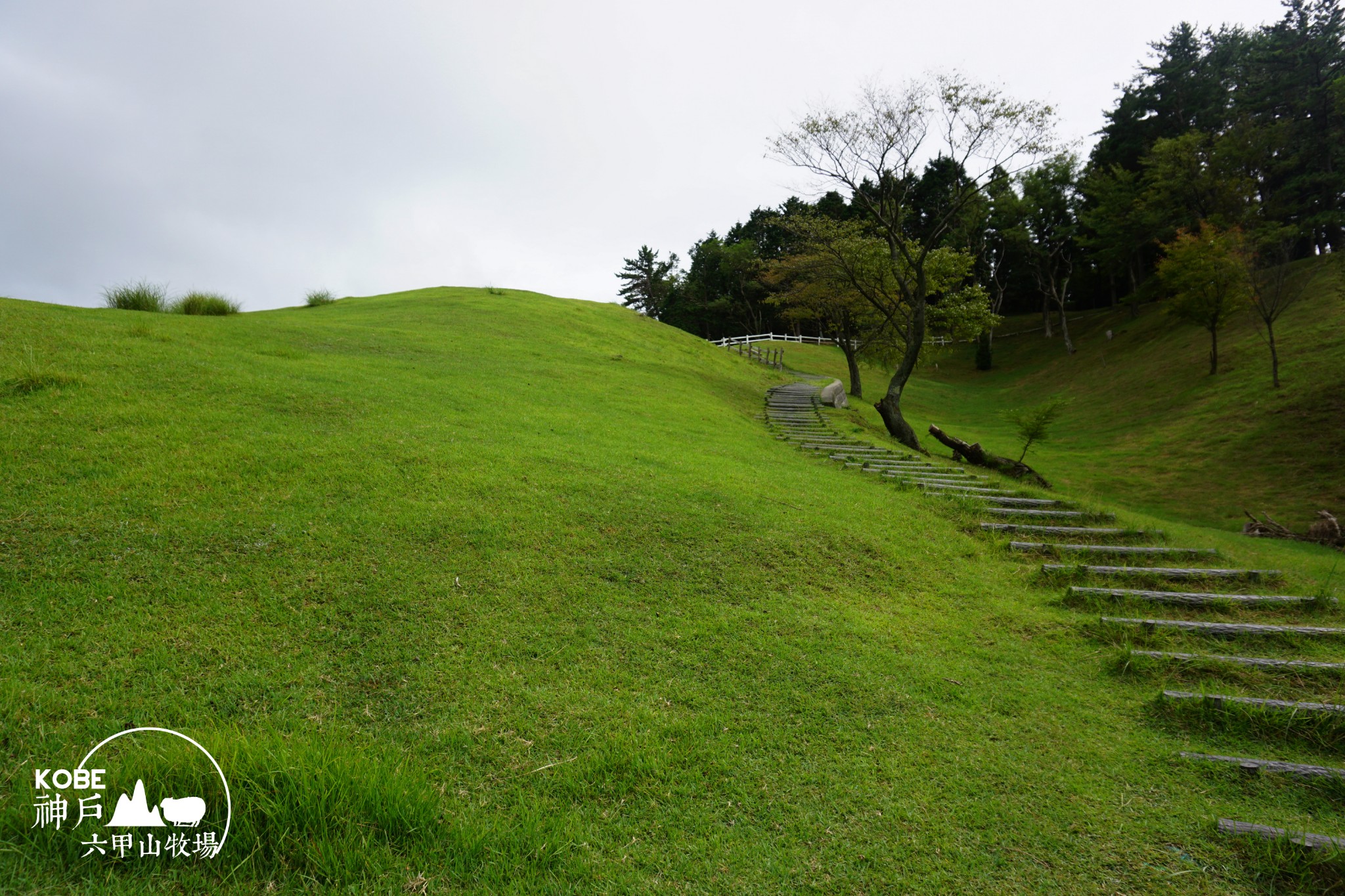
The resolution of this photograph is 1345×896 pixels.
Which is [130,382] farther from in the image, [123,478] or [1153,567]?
[1153,567]

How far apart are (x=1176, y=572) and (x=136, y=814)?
938 cm

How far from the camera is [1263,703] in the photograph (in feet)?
14.0

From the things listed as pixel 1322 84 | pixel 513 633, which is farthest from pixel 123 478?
pixel 1322 84

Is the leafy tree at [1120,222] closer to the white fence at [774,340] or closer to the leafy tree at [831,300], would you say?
the white fence at [774,340]

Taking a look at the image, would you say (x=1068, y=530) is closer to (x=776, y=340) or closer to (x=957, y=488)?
(x=957, y=488)

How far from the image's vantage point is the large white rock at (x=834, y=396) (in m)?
22.4

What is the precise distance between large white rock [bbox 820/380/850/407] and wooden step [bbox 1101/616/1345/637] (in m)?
16.8

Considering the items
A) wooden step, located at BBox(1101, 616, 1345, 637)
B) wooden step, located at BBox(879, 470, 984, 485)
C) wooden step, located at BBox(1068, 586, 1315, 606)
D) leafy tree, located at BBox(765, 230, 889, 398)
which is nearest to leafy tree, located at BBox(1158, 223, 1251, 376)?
leafy tree, located at BBox(765, 230, 889, 398)

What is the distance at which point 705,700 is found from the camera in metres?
4.05

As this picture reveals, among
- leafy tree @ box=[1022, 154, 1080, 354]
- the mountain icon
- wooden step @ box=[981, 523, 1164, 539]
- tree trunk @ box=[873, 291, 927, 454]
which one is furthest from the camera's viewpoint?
leafy tree @ box=[1022, 154, 1080, 354]

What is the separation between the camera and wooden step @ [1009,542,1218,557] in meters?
7.66

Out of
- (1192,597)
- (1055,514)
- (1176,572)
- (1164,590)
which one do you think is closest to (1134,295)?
(1055,514)

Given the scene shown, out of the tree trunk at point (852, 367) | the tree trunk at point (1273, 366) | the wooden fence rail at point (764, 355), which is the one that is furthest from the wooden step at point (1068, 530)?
the wooden fence rail at point (764, 355)

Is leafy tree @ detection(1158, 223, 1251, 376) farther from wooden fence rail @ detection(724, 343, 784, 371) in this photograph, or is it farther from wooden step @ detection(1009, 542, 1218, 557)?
wooden step @ detection(1009, 542, 1218, 557)
